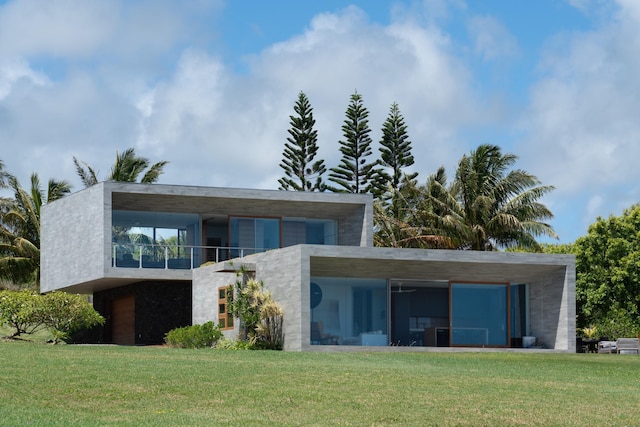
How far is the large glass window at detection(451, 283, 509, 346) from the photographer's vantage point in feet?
97.2

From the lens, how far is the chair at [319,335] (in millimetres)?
27031

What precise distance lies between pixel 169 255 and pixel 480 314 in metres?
9.40

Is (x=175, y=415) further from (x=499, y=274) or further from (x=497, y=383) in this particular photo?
(x=499, y=274)

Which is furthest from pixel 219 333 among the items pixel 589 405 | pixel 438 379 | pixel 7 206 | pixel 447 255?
pixel 7 206

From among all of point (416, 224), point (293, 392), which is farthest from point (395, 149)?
point (293, 392)

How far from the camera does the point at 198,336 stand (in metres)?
27.9

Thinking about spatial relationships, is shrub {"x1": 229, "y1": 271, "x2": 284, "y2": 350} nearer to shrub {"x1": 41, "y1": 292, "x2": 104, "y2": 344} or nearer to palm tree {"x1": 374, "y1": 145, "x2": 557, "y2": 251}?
shrub {"x1": 41, "y1": 292, "x2": 104, "y2": 344}

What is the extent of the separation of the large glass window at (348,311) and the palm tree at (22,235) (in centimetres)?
1755

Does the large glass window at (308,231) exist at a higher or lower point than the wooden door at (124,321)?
higher

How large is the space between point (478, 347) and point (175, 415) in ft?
58.3

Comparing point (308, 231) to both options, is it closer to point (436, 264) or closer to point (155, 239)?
point (155, 239)

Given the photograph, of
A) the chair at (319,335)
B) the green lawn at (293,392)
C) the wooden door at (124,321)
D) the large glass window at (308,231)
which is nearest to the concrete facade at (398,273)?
the chair at (319,335)

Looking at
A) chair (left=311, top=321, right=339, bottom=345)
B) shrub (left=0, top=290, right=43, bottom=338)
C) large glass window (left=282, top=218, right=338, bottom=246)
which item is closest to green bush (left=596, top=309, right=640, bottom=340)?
large glass window (left=282, top=218, right=338, bottom=246)

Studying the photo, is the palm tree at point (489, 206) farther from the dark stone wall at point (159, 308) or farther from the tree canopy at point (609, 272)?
the dark stone wall at point (159, 308)
